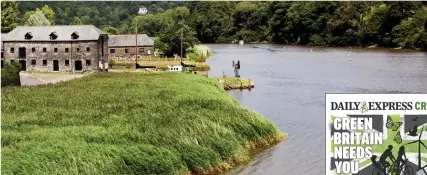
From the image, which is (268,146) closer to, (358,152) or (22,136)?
(22,136)

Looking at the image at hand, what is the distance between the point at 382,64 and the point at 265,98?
28832 mm

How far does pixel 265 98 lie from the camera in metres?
35.2

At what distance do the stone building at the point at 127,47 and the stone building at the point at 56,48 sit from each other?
14.2 m

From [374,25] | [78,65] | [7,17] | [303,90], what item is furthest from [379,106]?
[374,25]

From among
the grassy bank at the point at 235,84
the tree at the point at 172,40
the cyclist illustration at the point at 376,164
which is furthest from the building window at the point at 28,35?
the cyclist illustration at the point at 376,164

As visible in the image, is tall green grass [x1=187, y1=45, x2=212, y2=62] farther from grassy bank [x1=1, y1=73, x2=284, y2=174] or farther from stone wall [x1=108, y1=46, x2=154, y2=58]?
grassy bank [x1=1, y1=73, x2=284, y2=174]

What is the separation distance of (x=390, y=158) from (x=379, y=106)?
109 centimetres

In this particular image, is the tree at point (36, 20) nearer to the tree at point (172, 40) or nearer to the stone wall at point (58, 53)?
the tree at point (172, 40)

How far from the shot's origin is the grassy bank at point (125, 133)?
579 inches

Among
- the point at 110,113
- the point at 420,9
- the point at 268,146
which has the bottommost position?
the point at 268,146

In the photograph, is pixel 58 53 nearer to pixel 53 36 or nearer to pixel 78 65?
pixel 53 36

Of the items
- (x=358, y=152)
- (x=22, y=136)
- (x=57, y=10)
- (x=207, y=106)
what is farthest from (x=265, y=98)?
(x=57, y=10)

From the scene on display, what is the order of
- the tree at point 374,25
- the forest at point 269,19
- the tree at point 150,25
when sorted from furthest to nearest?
1. the tree at point 374,25
2. the forest at point 269,19
3. the tree at point 150,25

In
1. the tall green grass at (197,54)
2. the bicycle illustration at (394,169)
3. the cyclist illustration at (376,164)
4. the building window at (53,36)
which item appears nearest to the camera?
the cyclist illustration at (376,164)
